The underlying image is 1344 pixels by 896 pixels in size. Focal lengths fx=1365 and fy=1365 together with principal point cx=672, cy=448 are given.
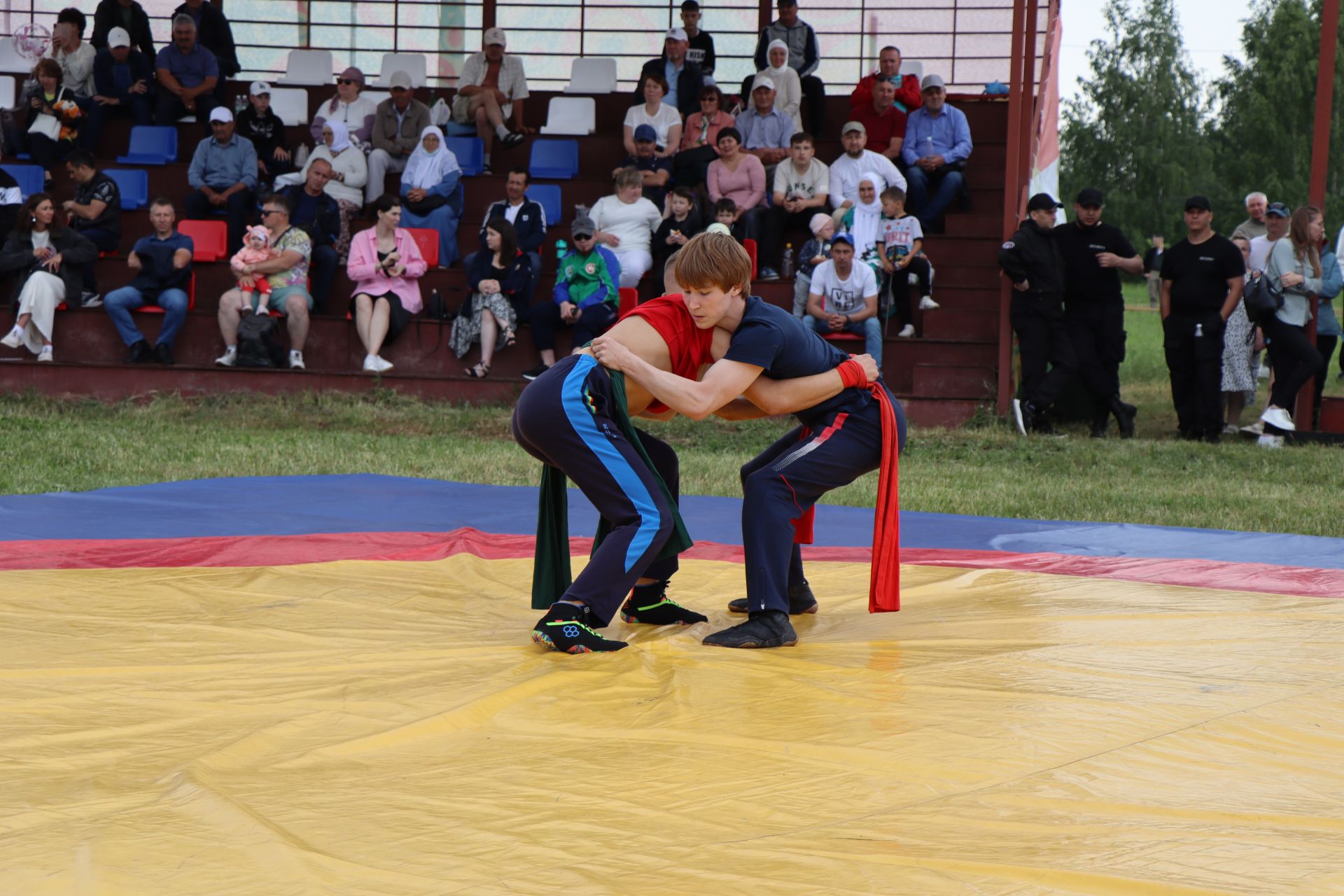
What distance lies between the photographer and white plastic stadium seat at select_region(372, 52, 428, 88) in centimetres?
1327

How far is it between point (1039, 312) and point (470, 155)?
17.0ft

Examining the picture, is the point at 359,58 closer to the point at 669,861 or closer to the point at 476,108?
the point at 476,108

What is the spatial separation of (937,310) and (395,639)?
22.7 ft

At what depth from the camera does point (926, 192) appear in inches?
415

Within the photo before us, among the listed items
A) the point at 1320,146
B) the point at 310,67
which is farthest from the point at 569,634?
the point at 310,67

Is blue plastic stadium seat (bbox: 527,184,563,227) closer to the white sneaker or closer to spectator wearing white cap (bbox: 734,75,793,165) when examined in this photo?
spectator wearing white cap (bbox: 734,75,793,165)

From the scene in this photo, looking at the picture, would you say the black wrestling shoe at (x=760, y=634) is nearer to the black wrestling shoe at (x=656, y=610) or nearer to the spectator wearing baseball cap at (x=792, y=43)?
the black wrestling shoe at (x=656, y=610)

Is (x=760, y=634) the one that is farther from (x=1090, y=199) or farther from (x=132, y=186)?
(x=132, y=186)

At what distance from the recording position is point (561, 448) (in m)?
3.52

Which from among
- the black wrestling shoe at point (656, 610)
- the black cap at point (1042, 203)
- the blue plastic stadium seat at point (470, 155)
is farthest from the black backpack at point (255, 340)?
the black wrestling shoe at point (656, 610)

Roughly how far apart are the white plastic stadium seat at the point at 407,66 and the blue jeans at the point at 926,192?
527 centimetres

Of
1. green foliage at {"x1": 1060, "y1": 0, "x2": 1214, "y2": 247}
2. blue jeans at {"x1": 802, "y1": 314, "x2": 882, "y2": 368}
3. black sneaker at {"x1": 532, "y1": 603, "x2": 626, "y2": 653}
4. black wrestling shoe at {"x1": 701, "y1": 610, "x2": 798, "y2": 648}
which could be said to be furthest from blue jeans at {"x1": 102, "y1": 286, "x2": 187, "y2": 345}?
green foliage at {"x1": 1060, "y1": 0, "x2": 1214, "y2": 247}

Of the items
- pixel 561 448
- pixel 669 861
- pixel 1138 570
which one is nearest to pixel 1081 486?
pixel 1138 570

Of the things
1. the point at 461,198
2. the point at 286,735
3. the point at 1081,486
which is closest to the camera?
the point at 286,735
